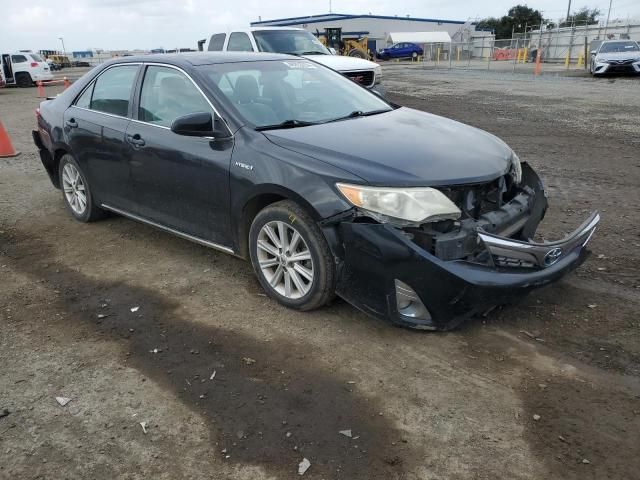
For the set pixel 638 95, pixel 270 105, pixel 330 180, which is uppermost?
pixel 270 105

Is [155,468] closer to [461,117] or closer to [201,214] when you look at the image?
[201,214]

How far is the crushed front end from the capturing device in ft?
10.2

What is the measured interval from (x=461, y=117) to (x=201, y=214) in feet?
29.9

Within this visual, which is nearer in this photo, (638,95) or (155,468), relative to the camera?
(155,468)

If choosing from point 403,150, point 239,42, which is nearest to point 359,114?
point 403,150

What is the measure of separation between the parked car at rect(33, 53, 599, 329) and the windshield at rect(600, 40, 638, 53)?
905 inches

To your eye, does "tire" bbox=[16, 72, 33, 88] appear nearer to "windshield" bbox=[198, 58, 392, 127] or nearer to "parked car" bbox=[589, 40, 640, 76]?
"parked car" bbox=[589, 40, 640, 76]

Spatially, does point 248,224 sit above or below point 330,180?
below

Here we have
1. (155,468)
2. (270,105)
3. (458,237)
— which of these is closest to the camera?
(155,468)

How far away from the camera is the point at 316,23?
77.1 meters

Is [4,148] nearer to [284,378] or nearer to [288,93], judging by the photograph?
[288,93]

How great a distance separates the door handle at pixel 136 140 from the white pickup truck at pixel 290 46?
7449mm

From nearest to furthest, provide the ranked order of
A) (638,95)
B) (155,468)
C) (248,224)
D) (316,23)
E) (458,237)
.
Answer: (155,468), (458,237), (248,224), (638,95), (316,23)

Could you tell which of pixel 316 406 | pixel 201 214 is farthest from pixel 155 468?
pixel 201 214
